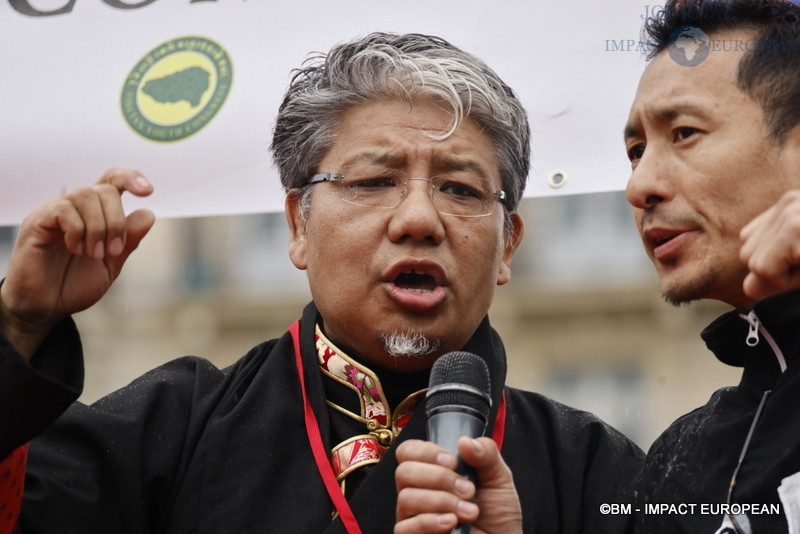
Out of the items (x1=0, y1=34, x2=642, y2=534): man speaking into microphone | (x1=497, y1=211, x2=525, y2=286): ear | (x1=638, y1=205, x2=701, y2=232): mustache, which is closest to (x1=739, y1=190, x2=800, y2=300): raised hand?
(x1=638, y1=205, x2=701, y2=232): mustache

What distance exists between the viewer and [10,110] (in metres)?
4.22

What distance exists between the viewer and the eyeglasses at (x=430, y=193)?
11.7 feet

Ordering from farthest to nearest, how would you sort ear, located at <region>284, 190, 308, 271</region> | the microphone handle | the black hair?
ear, located at <region>284, 190, 308, 271</region>, the black hair, the microphone handle

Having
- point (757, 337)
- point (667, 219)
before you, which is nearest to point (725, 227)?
point (667, 219)

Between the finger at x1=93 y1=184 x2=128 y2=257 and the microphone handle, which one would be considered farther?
the finger at x1=93 y1=184 x2=128 y2=257

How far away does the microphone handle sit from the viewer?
247cm

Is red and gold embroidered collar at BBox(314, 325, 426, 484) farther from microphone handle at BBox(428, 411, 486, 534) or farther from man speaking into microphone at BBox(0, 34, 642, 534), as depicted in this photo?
microphone handle at BBox(428, 411, 486, 534)

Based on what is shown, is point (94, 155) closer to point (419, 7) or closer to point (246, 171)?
point (246, 171)

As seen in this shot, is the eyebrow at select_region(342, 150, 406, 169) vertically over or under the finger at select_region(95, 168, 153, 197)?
over

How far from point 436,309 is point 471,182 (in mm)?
475

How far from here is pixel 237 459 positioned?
3.35 meters

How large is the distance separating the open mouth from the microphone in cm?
82

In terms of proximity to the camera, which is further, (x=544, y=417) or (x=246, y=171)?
(x=246, y=171)

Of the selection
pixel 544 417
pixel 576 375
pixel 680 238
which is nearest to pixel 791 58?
pixel 680 238
